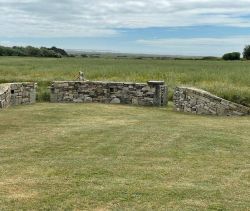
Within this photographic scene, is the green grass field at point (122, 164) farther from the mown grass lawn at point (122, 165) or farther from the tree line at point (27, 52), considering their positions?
the tree line at point (27, 52)

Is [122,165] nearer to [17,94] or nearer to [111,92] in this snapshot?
[17,94]

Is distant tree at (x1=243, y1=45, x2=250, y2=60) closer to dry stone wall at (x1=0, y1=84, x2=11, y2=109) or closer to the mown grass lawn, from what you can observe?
dry stone wall at (x1=0, y1=84, x2=11, y2=109)

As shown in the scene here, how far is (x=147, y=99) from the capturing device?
1778 cm

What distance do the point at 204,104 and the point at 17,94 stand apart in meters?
6.46

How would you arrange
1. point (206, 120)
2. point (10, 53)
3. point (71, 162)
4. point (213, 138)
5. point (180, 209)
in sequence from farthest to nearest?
point (10, 53) → point (206, 120) → point (213, 138) → point (71, 162) → point (180, 209)

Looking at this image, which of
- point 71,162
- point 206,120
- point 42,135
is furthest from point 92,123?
point 71,162

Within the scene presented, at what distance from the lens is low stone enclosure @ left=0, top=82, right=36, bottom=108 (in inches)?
597

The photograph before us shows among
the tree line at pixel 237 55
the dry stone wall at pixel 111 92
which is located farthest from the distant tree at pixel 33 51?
the dry stone wall at pixel 111 92

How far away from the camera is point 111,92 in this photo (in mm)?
18062

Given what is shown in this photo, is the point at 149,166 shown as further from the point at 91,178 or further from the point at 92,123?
the point at 92,123

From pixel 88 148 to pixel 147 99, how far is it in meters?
9.69

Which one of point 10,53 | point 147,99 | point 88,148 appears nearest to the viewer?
point 88,148

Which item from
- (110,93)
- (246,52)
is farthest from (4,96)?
(246,52)

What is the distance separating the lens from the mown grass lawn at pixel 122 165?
17.4 ft
